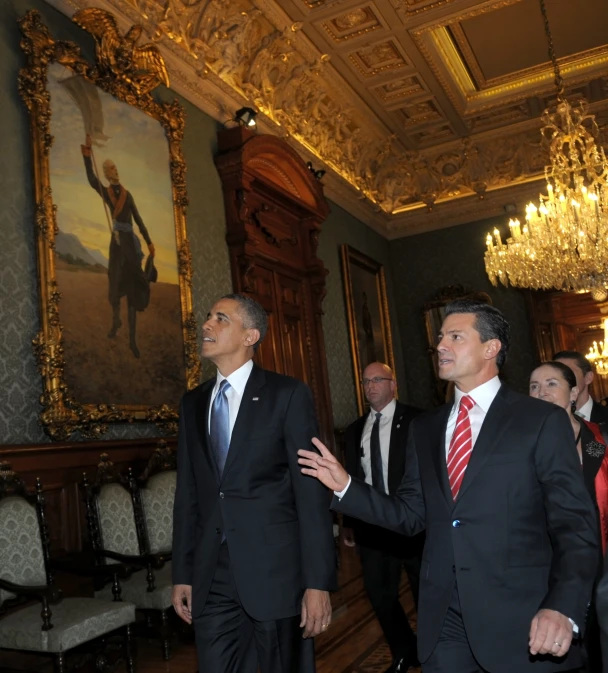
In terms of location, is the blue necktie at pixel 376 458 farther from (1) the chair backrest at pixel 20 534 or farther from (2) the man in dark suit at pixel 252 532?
(1) the chair backrest at pixel 20 534

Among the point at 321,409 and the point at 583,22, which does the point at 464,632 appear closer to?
the point at 321,409

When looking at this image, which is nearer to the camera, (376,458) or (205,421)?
(205,421)

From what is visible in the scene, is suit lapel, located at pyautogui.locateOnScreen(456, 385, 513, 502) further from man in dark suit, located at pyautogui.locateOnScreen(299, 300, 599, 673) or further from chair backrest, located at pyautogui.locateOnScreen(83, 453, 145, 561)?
chair backrest, located at pyautogui.locateOnScreen(83, 453, 145, 561)

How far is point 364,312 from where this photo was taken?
10.4m

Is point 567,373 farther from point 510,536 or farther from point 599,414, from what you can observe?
point 510,536

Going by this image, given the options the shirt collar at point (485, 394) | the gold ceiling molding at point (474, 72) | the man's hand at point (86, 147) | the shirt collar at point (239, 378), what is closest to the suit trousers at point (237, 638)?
the shirt collar at point (239, 378)

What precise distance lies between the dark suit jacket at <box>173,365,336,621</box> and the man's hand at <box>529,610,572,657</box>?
801 millimetres

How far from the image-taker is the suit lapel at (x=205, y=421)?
2619mm

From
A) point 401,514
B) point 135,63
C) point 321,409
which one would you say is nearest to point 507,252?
point 321,409

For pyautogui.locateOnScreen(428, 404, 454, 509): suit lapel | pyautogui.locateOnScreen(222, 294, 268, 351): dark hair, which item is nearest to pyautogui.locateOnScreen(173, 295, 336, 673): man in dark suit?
pyautogui.locateOnScreen(222, 294, 268, 351): dark hair

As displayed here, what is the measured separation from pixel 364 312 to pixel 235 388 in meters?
7.81

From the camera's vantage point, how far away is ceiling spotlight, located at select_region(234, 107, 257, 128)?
7.04 m

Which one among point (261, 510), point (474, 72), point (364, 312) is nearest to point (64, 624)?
point (261, 510)

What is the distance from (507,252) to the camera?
24.5 feet
